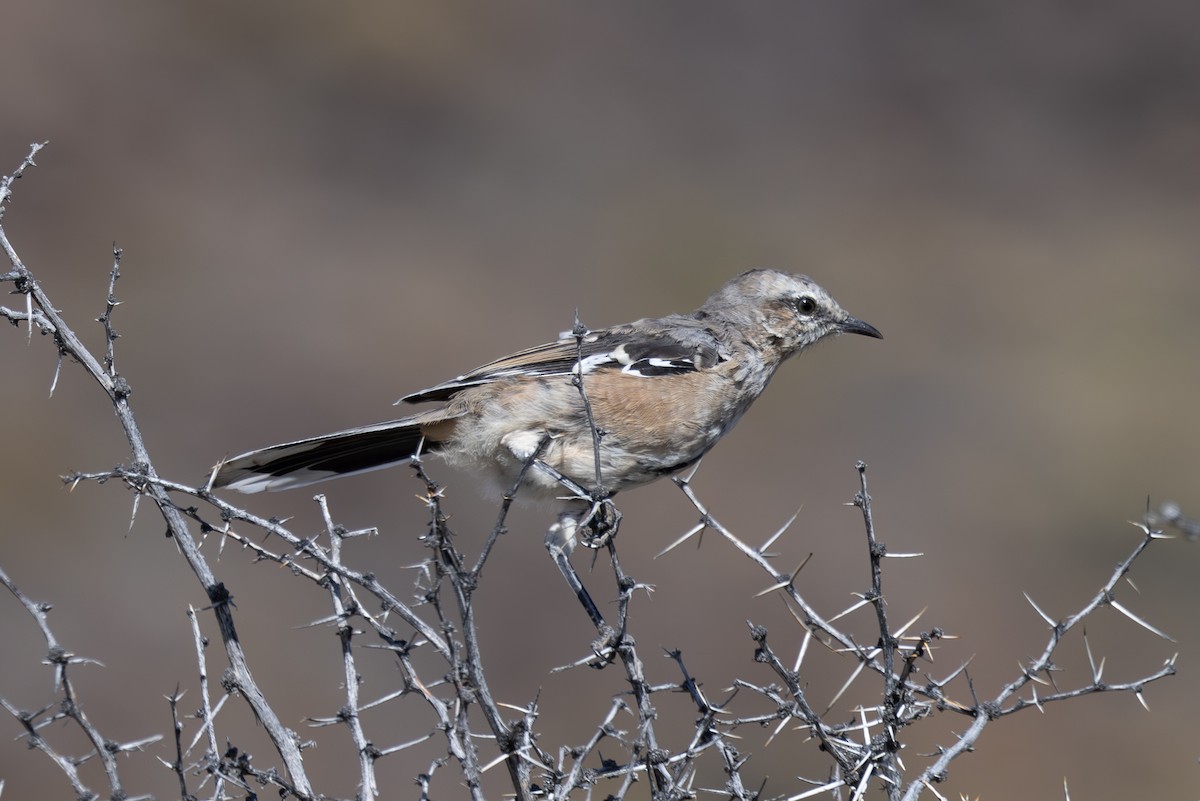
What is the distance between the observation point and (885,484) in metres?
13.3

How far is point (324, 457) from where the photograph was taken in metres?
Result: 4.96

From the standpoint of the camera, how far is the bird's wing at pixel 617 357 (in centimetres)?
521

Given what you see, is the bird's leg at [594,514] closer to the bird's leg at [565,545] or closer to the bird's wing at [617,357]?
the bird's leg at [565,545]

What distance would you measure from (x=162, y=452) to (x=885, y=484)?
7583 mm

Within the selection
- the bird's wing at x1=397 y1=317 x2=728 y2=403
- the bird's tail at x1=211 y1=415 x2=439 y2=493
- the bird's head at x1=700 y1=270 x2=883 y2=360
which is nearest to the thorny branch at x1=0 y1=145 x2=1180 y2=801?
the bird's tail at x1=211 y1=415 x2=439 y2=493

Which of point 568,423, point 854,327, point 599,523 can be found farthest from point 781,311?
point 599,523

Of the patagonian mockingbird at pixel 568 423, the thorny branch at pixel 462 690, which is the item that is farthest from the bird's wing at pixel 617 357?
the thorny branch at pixel 462 690

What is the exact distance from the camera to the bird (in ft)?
16.2

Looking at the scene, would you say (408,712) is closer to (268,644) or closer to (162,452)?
(268,644)

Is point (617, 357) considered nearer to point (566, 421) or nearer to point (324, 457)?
point (566, 421)

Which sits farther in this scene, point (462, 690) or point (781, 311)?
point (781, 311)

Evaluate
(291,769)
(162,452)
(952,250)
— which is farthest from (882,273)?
(291,769)

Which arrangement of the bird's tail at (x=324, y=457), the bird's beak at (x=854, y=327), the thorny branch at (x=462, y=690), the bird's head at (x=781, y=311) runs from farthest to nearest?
the bird's beak at (x=854, y=327)
the bird's head at (x=781, y=311)
the bird's tail at (x=324, y=457)
the thorny branch at (x=462, y=690)

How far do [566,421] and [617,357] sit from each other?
51cm
